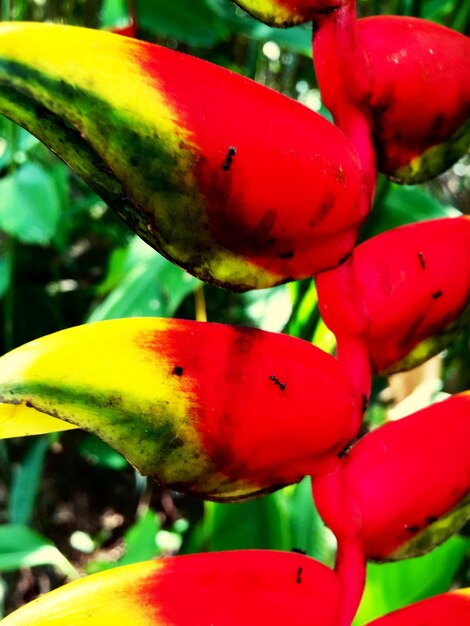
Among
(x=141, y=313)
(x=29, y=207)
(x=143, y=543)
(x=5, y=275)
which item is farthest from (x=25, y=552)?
(x=5, y=275)

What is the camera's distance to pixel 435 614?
288mm

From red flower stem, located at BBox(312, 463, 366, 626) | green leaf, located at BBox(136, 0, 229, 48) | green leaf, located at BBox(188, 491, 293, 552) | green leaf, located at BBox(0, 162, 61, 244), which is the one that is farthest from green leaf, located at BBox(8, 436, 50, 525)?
red flower stem, located at BBox(312, 463, 366, 626)

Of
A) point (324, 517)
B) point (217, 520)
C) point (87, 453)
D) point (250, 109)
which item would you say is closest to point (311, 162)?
point (250, 109)

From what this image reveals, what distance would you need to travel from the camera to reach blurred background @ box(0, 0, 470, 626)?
702mm

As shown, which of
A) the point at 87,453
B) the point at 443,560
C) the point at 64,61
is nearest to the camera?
the point at 64,61

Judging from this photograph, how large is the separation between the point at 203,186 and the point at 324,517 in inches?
5.5

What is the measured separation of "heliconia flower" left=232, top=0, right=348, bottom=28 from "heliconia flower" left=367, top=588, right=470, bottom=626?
0.70ft

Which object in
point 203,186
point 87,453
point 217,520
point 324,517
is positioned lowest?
point 87,453

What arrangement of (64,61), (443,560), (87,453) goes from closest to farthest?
(64,61) < (443,560) < (87,453)

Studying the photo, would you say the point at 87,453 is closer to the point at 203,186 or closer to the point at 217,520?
the point at 217,520

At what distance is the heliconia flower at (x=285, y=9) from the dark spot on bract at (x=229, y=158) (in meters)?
0.06

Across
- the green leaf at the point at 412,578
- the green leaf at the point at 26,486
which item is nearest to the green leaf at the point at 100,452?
the green leaf at the point at 26,486

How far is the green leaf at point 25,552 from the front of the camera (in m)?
0.85

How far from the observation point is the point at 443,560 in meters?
0.68
